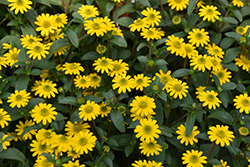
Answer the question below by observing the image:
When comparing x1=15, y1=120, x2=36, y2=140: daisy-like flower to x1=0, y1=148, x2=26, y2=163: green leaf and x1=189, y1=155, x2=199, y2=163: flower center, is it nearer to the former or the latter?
x1=0, y1=148, x2=26, y2=163: green leaf

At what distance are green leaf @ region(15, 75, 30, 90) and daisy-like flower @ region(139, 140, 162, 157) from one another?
75cm

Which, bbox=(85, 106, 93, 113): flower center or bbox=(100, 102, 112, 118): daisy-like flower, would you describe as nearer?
bbox=(85, 106, 93, 113): flower center

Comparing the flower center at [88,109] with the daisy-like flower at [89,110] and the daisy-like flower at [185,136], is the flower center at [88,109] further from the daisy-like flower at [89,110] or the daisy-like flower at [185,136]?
the daisy-like flower at [185,136]

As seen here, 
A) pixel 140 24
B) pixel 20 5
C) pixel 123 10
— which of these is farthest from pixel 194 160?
pixel 20 5

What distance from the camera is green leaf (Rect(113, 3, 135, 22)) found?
6.05 ft

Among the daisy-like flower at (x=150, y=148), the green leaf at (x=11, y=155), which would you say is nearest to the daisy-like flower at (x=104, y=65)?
the daisy-like flower at (x=150, y=148)

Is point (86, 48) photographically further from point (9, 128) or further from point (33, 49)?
point (9, 128)

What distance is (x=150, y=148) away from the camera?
4.62 feet

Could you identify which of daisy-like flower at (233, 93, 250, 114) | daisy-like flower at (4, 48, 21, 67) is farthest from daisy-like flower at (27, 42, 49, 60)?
daisy-like flower at (233, 93, 250, 114)

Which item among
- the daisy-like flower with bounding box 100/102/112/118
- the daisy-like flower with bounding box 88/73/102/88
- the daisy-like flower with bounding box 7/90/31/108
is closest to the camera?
the daisy-like flower with bounding box 7/90/31/108

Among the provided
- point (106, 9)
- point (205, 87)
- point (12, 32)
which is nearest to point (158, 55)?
point (205, 87)

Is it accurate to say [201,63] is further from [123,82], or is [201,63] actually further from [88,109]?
[88,109]

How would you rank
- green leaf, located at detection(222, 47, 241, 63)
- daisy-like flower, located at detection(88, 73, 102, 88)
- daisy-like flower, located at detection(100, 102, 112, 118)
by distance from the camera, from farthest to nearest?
green leaf, located at detection(222, 47, 241, 63) < daisy-like flower, located at detection(88, 73, 102, 88) < daisy-like flower, located at detection(100, 102, 112, 118)

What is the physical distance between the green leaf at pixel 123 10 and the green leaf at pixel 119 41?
0.20 metres
